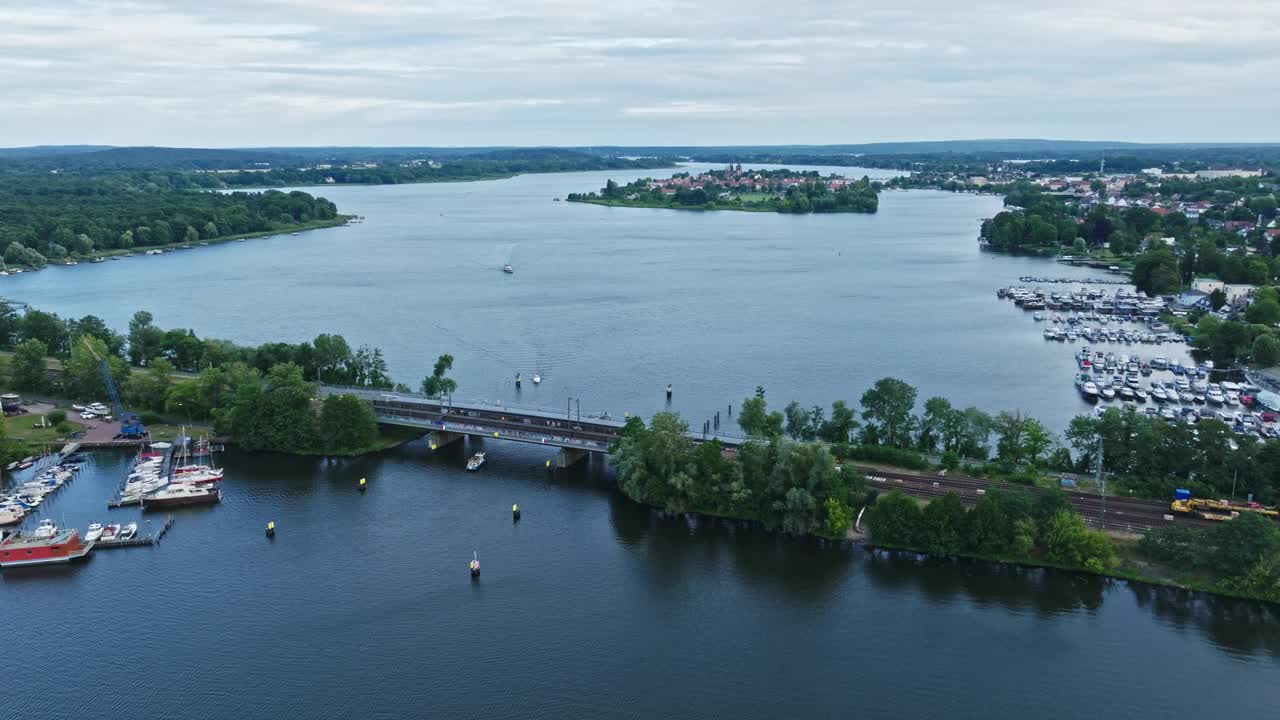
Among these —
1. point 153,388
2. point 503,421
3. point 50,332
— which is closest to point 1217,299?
point 503,421

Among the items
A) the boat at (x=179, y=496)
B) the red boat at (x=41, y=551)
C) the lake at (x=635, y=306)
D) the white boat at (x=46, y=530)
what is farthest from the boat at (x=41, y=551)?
the lake at (x=635, y=306)

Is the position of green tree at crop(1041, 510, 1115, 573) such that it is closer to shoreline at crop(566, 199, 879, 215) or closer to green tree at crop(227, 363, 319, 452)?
green tree at crop(227, 363, 319, 452)

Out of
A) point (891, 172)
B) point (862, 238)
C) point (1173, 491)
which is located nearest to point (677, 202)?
point (862, 238)

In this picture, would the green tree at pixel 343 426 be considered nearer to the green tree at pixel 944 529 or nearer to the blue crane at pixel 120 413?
the blue crane at pixel 120 413

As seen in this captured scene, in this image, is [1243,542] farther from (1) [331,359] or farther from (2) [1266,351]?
(1) [331,359]

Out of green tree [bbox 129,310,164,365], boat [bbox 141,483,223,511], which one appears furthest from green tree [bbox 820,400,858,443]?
green tree [bbox 129,310,164,365]

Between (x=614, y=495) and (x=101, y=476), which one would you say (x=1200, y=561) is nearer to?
(x=614, y=495)
